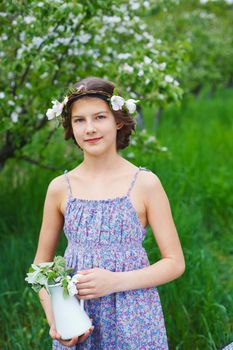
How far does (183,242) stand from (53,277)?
183 cm

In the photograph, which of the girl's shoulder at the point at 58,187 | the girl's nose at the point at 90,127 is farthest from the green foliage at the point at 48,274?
the girl's nose at the point at 90,127

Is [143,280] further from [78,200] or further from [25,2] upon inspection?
[25,2]

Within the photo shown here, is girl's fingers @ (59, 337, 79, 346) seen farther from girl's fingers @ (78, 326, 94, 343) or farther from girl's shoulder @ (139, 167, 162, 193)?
girl's shoulder @ (139, 167, 162, 193)

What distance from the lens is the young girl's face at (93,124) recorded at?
6.11 ft

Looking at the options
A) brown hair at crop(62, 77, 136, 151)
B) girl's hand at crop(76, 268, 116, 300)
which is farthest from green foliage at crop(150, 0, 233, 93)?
girl's hand at crop(76, 268, 116, 300)

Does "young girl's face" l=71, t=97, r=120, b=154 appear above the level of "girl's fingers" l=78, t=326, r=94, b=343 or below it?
above

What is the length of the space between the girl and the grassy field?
2.62 ft

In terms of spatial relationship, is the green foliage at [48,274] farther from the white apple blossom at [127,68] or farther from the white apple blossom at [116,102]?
the white apple blossom at [127,68]

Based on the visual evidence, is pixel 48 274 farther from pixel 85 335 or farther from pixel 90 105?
pixel 90 105

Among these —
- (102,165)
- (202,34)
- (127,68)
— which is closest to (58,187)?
(102,165)

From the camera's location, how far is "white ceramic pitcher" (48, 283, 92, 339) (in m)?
1.73

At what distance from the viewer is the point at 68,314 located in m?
1.73

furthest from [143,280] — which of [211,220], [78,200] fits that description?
[211,220]

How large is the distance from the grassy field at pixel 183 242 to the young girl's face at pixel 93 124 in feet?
3.78
